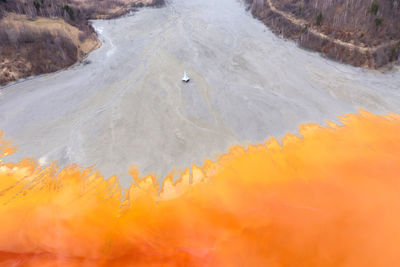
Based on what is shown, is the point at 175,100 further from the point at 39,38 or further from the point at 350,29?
the point at 350,29

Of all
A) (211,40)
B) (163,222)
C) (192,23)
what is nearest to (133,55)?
(211,40)

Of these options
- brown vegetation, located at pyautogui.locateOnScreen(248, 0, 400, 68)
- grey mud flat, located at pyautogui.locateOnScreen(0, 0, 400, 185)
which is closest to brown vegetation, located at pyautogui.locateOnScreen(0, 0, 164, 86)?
grey mud flat, located at pyautogui.locateOnScreen(0, 0, 400, 185)

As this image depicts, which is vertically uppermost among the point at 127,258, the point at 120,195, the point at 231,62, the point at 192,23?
the point at 192,23

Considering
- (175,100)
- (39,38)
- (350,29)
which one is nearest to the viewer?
(175,100)

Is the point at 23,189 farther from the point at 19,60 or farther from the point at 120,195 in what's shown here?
the point at 19,60

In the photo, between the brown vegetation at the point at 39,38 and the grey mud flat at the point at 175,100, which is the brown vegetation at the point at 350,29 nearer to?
the grey mud flat at the point at 175,100

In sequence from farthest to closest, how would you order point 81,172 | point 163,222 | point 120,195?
point 81,172, point 120,195, point 163,222

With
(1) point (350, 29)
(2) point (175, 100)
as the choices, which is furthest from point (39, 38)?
(1) point (350, 29)
